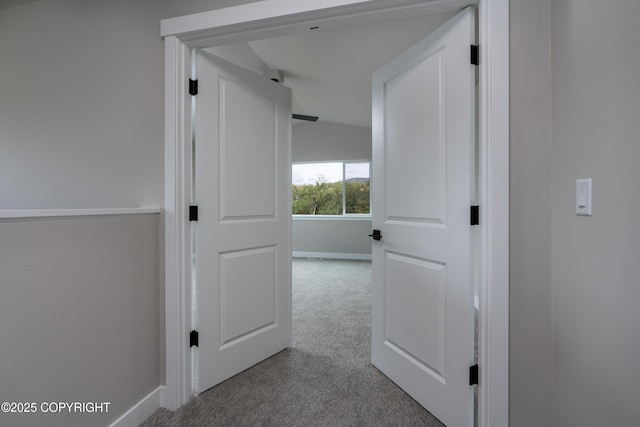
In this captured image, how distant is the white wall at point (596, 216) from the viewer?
79 centimetres

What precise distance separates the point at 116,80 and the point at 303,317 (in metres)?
2.36

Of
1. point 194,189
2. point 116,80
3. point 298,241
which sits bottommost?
point 298,241

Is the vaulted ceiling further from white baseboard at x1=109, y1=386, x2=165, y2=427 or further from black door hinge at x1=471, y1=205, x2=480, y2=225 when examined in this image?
white baseboard at x1=109, y1=386, x2=165, y2=427

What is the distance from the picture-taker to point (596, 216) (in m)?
0.90

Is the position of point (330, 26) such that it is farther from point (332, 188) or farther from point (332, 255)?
point (332, 255)

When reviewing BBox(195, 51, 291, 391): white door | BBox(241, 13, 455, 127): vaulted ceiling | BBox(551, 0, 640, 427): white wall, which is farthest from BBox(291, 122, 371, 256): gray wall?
BBox(551, 0, 640, 427): white wall

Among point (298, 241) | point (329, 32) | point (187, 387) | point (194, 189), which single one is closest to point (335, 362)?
point (187, 387)

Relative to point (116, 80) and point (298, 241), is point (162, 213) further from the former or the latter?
point (298, 241)

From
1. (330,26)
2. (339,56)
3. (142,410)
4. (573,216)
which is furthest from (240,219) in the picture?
(339,56)

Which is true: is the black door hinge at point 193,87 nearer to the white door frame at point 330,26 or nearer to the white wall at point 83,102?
the white door frame at point 330,26

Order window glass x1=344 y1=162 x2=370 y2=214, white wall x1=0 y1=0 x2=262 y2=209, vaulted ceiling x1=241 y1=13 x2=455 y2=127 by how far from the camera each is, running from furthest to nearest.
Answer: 1. window glass x1=344 y1=162 x2=370 y2=214
2. vaulted ceiling x1=241 y1=13 x2=455 y2=127
3. white wall x1=0 y1=0 x2=262 y2=209

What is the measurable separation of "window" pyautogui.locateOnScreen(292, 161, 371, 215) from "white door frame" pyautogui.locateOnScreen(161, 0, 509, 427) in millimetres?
4706

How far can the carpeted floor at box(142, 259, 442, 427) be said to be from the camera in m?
1.46

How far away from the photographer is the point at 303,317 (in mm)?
2848
